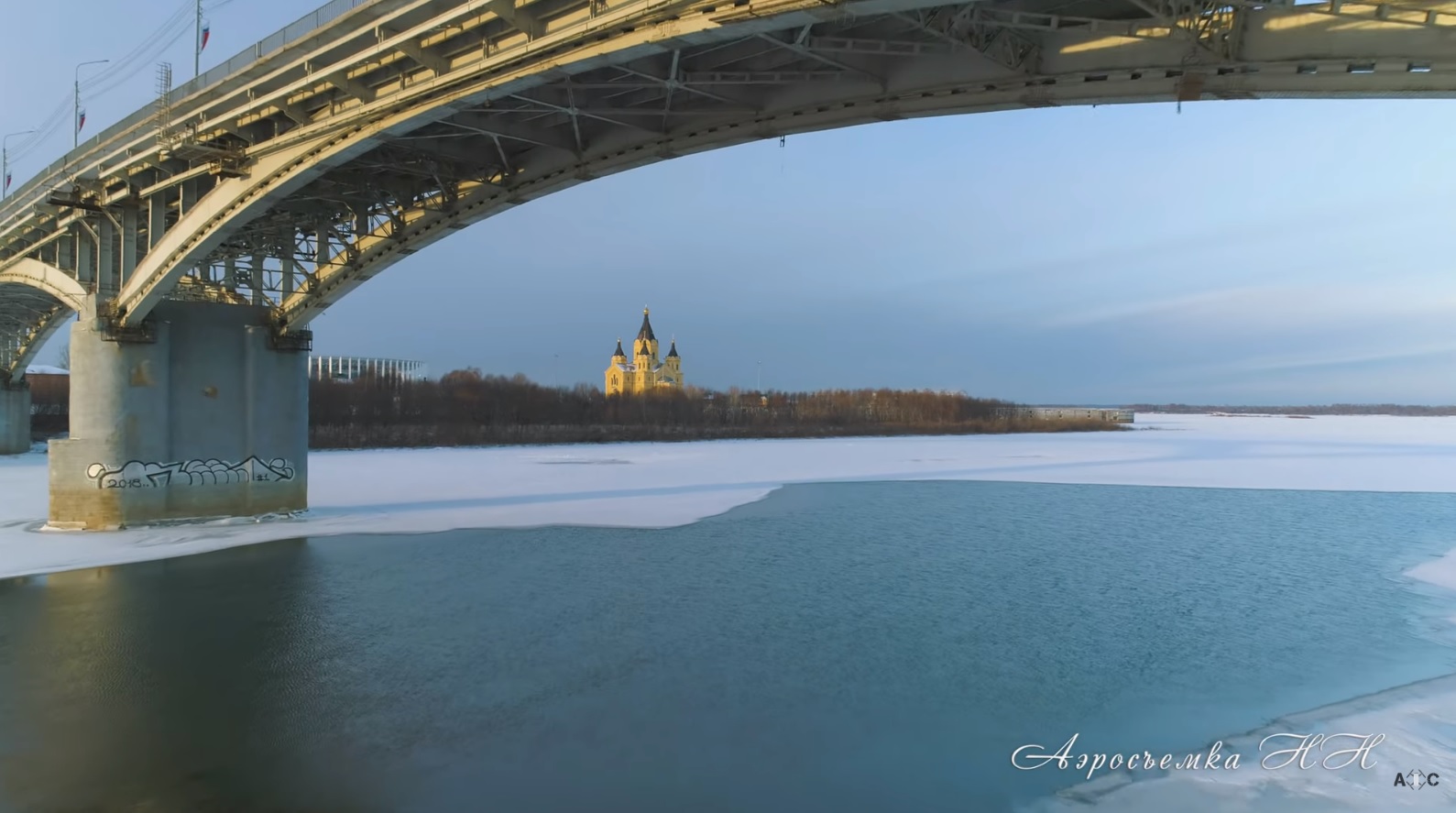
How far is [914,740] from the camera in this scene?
713 cm

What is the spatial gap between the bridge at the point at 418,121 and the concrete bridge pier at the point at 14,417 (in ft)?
83.8

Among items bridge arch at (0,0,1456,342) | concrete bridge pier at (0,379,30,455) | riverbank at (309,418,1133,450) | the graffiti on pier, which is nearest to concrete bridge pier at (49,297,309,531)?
the graffiti on pier

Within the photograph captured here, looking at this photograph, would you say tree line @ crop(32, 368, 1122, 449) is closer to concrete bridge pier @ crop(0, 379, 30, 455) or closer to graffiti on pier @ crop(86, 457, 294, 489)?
concrete bridge pier @ crop(0, 379, 30, 455)

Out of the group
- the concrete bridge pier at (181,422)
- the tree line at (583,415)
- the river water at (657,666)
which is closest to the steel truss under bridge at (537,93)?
the concrete bridge pier at (181,422)

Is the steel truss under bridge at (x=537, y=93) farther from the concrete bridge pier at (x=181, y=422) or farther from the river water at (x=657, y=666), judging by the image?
the river water at (x=657, y=666)

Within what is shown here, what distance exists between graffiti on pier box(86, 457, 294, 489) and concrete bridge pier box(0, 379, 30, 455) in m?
36.7

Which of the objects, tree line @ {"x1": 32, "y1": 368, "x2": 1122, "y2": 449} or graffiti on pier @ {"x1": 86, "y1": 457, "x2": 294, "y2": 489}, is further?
tree line @ {"x1": 32, "y1": 368, "x2": 1122, "y2": 449}

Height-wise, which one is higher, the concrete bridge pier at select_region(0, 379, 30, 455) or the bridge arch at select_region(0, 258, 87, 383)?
the bridge arch at select_region(0, 258, 87, 383)

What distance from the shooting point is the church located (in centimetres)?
13375

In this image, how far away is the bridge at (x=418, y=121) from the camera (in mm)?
8523

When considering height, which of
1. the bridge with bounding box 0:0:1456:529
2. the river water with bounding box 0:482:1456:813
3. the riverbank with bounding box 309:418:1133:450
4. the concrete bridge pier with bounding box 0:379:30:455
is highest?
the bridge with bounding box 0:0:1456:529

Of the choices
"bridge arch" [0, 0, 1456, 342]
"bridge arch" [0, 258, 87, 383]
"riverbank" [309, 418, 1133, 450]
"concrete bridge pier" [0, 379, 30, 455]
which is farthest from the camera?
"riverbank" [309, 418, 1133, 450]

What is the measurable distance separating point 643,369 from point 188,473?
115 m

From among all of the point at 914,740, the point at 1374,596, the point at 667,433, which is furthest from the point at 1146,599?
the point at 667,433
